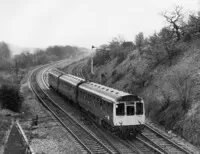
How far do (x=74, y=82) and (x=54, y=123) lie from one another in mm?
6707

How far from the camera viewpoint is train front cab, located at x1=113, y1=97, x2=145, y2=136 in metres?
18.2

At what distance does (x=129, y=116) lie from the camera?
18.5 metres

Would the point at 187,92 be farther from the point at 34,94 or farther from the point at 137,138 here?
the point at 34,94

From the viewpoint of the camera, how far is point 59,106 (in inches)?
1200

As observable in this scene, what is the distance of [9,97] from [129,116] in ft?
42.5

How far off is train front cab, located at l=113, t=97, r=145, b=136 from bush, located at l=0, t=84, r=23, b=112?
12216mm

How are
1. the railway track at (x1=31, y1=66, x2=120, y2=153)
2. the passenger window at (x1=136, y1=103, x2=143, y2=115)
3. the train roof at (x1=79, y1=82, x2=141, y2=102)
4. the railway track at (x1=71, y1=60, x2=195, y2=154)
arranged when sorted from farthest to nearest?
the passenger window at (x1=136, y1=103, x2=143, y2=115)
the train roof at (x1=79, y1=82, x2=141, y2=102)
the railway track at (x1=31, y1=66, x2=120, y2=153)
the railway track at (x1=71, y1=60, x2=195, y2=154)

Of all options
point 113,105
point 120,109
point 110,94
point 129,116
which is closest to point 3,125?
point 110,94

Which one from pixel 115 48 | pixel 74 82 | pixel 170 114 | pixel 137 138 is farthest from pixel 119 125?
pixel 115 48

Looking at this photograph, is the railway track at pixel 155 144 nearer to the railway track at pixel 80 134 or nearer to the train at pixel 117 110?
the train at pixel 117 110

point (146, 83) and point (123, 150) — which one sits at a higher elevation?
point (146, 83)

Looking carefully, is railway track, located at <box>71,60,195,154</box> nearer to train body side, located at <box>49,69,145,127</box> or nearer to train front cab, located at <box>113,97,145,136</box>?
train front cab, located at <box>113,97,145,136</box>

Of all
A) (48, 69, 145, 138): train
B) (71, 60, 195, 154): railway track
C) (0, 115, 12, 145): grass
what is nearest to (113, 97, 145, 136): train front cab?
(48, 69, 145, 138): train

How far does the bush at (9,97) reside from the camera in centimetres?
2680
